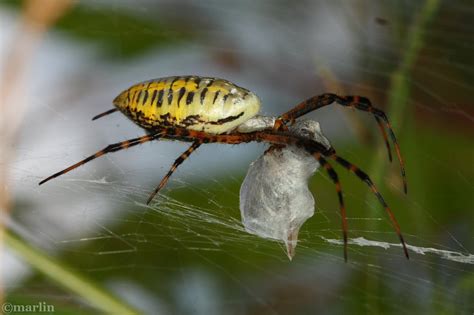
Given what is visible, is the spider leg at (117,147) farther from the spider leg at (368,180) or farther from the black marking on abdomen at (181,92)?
the spider leg at (368,180)

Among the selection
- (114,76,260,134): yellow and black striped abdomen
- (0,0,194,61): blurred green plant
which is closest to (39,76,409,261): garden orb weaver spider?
(114,76,260,134): yellow and black striped abdomen

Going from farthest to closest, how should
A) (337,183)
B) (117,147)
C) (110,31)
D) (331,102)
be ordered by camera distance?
(110,31) → (331,102) → (117,147) → (337,183)

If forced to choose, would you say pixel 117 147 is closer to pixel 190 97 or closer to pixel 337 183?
pixel 190 97

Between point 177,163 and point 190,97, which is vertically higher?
point 190,97

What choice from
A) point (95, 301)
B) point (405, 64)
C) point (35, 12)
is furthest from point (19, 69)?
point (405, 64)

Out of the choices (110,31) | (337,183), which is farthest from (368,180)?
(110,31)

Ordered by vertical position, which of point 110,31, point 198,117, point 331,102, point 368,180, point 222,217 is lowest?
point 222,217

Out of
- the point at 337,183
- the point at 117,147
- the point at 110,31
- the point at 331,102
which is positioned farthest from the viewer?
the point at 110,31

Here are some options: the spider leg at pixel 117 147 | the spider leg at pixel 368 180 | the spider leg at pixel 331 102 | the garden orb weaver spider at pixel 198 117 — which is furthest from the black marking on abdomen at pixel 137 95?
the spider leg at pixel 368 180
